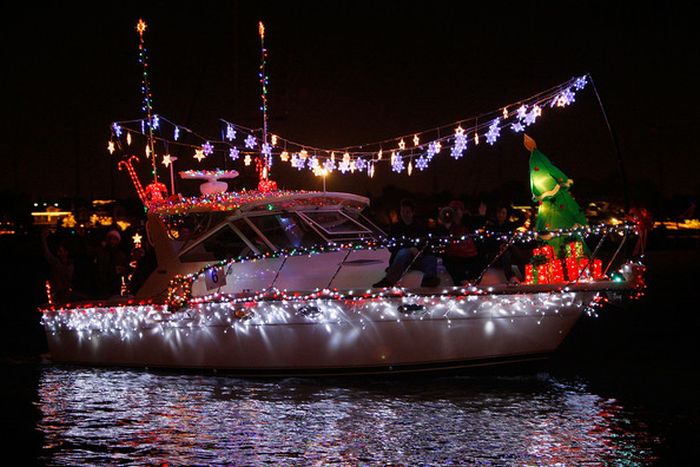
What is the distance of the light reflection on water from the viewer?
28.2 ft

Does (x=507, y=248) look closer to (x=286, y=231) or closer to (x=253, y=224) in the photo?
(x=286, y=231)

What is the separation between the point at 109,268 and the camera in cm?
1506

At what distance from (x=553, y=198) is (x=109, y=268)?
7017 millimetres

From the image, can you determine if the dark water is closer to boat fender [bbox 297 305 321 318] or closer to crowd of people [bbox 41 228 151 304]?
boat fender [bbox 297 305 321 318]

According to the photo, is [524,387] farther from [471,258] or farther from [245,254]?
[245,254]

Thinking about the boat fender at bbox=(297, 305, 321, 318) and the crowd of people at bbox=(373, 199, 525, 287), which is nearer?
the boat fender at bbox=(297, 305, 321, 318)

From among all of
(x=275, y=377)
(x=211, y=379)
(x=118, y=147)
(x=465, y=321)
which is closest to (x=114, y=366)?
(x=211, y=379)

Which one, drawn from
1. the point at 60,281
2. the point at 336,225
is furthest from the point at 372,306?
the point at 60,281

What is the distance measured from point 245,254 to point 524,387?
4.20 m

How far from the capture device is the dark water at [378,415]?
8.63 meters

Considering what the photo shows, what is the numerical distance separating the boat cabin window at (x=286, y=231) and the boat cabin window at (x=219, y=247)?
0.35 metres

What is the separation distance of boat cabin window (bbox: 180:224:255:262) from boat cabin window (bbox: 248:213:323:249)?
0.35m

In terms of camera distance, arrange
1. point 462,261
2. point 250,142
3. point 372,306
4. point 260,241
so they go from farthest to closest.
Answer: point 250,142 → point 260,241 → point 462,261 → point 372,306

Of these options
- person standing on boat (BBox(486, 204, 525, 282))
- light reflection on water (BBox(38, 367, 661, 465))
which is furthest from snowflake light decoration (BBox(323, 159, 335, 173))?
light reflection on water (BBox(38, 367, 661, 465))
